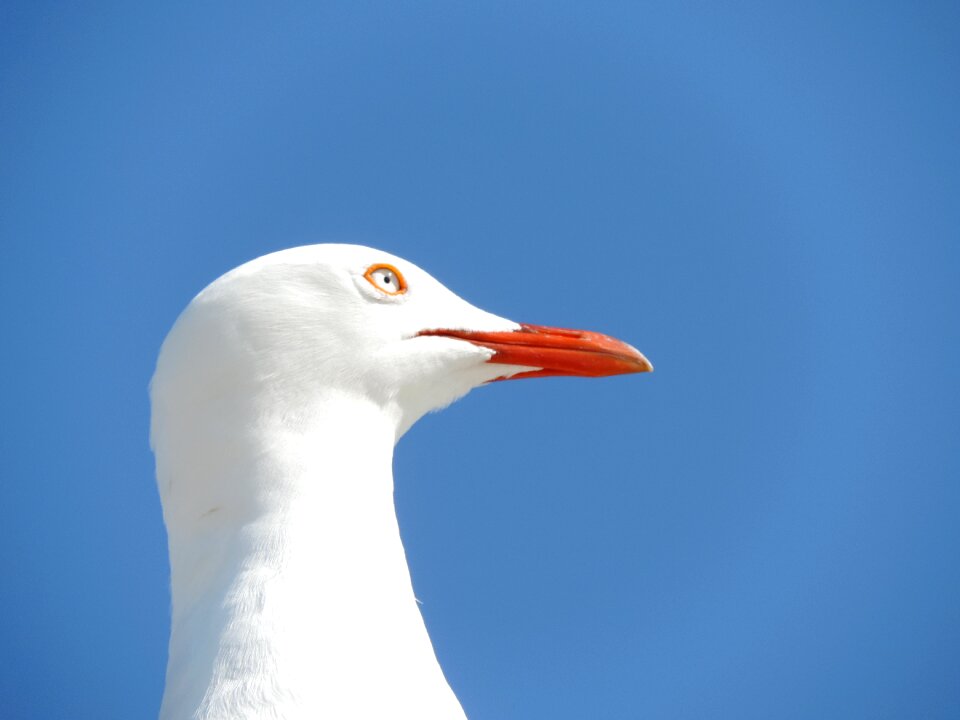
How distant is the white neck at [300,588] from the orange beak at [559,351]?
676 millimetres

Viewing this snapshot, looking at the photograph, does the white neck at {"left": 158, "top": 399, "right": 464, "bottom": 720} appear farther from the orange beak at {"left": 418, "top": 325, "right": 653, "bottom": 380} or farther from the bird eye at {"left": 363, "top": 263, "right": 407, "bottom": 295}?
the orange beak at {"left": 418, "top": 325, "right": 653, "bottom": 380}

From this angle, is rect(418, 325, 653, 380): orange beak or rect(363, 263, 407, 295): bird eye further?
rect(418, 325, 653, 380): orange beak

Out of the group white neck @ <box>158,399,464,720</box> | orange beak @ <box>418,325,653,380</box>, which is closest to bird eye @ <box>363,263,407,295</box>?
orange beak @ <box>418,325,653,380</box>

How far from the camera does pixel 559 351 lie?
4621mm

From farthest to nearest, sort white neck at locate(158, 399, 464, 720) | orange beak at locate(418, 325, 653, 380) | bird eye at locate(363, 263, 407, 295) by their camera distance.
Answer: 1. orange beak at locate(418, 325, 653, 380)
2. bird eye at locate(363, 263, 407, 295)
3. white neck at locate(158, 399, 464, 720)

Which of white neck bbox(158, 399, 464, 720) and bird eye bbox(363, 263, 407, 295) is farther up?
bird eye bbox(363, 263, 407, 295)

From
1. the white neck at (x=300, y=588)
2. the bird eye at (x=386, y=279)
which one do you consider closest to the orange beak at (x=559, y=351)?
the bird eye at (x=386, y=279)

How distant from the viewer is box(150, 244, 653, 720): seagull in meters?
3.15

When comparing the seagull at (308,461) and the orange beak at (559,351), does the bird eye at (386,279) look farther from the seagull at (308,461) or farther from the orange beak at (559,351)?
the orange beak at (559,351)

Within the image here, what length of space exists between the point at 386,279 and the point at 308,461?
94cm

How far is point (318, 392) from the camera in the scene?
3918 mm

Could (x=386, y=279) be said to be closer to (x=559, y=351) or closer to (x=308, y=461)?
(x=559, y=351)

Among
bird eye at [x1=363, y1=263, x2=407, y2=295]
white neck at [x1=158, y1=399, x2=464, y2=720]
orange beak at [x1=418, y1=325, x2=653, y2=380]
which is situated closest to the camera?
white neck at [x1=158, y1=399, x2=464, y2=720]

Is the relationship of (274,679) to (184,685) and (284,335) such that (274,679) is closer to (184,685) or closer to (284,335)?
(184,685)
